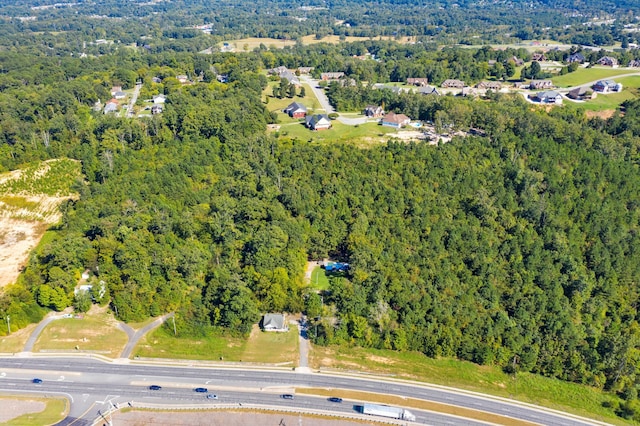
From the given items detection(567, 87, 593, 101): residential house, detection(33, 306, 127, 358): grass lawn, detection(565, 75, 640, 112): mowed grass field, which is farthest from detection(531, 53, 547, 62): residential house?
detection(33, 306, 127, 358): grass lawn

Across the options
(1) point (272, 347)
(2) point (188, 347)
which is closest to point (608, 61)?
(1) point (272, 347)

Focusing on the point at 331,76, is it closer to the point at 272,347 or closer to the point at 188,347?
the point at 272,347

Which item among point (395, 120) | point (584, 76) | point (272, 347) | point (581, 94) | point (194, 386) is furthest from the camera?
point (584, 76)

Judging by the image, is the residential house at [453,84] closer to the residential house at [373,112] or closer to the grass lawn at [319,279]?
the residential house at [373,112]

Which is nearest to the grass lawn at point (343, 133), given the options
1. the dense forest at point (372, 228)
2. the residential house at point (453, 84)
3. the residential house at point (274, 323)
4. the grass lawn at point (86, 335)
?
the dense forest at point (372, 228)

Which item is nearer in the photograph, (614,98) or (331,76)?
(614,98)

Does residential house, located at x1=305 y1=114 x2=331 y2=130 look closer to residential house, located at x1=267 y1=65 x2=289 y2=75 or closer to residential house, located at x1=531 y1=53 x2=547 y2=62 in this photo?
residential house, located at x1=267 y1=65 x2=289 y2=75

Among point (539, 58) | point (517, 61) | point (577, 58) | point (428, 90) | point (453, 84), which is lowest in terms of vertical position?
point (428, 90)
